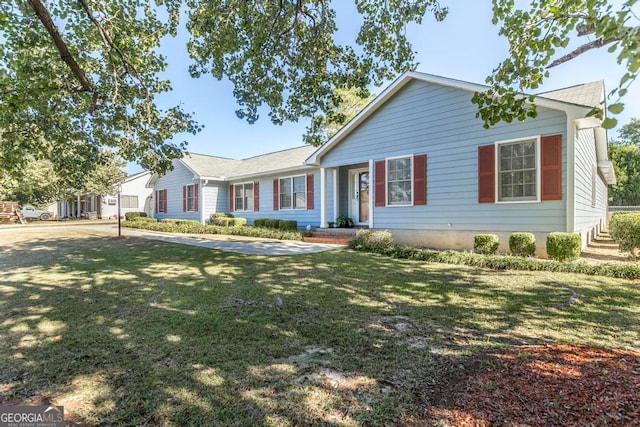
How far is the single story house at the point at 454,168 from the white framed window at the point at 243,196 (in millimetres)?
3541

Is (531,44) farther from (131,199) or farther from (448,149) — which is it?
(131,199)

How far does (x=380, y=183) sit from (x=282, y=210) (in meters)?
5.60

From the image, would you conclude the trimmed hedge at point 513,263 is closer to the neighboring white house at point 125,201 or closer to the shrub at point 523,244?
the shrub at point 523,244

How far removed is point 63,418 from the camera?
203 centimetres

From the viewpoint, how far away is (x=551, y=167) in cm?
734

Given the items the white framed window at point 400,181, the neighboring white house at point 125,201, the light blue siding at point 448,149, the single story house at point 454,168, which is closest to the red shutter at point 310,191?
the single story house at point 454,168

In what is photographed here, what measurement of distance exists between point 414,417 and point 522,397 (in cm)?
72

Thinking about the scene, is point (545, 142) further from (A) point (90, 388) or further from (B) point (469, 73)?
(A) point (90, 388)

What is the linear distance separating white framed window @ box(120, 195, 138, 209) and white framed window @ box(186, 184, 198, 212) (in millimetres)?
11201

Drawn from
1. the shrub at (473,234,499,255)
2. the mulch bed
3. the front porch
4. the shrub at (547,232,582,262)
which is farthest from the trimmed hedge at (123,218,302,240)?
the mulch bed

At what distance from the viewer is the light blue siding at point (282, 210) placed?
43.8 ft

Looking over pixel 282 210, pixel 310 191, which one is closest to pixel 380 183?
pixel 310 191

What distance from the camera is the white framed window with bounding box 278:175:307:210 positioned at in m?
14.0

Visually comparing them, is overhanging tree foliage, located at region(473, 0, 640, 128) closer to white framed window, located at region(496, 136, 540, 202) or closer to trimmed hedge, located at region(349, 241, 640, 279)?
trimmed hedge, located at region(349, 241, 640, 279)
